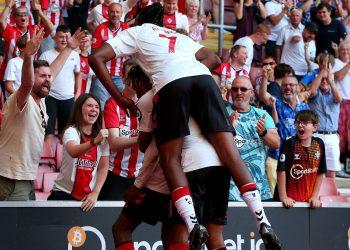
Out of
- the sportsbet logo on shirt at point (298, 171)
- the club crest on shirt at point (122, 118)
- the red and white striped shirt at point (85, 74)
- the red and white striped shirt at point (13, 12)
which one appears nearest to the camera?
the club crest on shirt at point (122, 118)

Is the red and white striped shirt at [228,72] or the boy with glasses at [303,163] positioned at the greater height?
the red and white striped shirt at [228,72]

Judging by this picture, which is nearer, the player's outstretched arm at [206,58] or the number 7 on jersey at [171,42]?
the number 7 on jersey at [171,42]

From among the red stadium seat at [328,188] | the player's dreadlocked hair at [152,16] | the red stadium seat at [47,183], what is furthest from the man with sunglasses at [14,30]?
the player's dreadlocked hair at [152,16]

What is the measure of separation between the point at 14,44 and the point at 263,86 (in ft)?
11.7

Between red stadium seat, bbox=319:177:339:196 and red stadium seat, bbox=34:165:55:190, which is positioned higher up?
red stadium seat, bbox=34:165:55:190

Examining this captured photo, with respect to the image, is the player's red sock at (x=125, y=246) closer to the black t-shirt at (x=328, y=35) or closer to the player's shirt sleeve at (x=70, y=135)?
the player's shirt sleeve at (x=70, y=135)

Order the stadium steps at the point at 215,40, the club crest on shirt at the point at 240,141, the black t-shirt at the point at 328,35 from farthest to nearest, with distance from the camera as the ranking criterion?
1. the stadium steps at the point at 215,40
2. the black t-shirt at the point at 328,35
3. the club crest on shirt at the point at 240,141

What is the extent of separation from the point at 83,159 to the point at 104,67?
2.32 metres

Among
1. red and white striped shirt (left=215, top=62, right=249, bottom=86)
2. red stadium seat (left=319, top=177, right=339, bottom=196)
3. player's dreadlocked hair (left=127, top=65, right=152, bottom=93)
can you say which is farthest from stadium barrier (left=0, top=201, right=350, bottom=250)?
red and white striped shirt (left=215, top=62, right=249, bottom=86)

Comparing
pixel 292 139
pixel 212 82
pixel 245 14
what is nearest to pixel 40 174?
pixel 292 139

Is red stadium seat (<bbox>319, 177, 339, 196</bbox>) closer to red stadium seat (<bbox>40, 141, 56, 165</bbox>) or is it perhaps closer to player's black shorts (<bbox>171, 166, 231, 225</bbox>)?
red stadium seat (<bbox>40, 141, 56, 165</bbox>)

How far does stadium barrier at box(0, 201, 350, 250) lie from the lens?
823 centimetres

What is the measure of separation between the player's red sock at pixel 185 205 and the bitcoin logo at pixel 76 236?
2171 mm

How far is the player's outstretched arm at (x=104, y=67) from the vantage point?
6.66m
